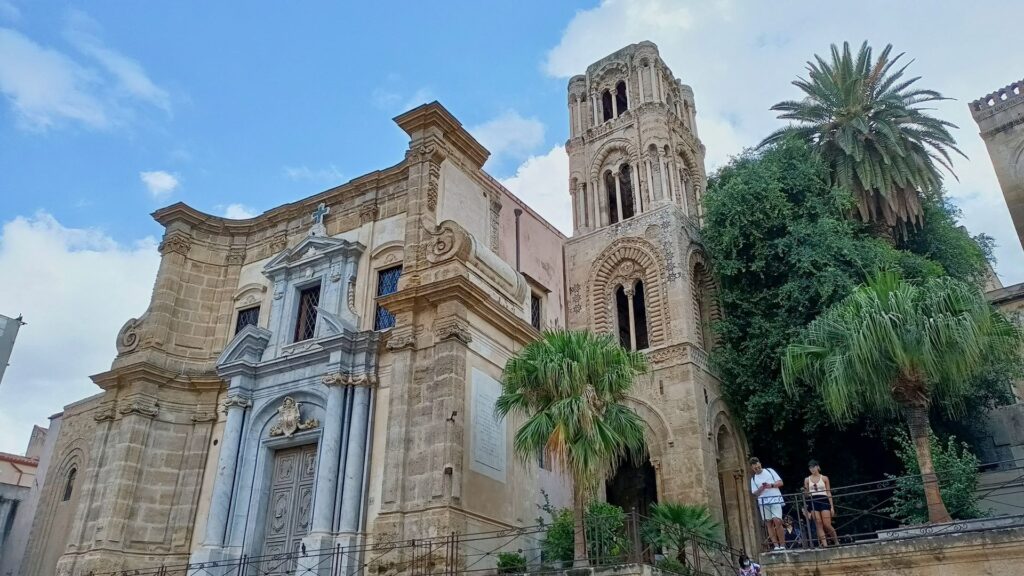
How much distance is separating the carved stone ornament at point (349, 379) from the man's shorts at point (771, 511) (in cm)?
790

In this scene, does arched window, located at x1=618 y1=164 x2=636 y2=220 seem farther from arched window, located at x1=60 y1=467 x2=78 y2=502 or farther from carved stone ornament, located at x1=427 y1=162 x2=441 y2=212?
arched window, located at x1=60 y1=467 x2=78 y2=502

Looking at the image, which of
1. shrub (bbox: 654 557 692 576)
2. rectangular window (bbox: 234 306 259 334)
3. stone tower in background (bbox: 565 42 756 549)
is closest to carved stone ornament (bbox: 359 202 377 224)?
rectangular window (bbox: 234 306 259 334)

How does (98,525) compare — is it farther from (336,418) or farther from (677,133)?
(677,133)

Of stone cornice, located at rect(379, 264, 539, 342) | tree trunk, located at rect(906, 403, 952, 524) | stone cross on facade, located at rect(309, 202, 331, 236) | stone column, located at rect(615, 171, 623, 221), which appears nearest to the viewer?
tree trunk, located at rect(906, 403, 952, 524)

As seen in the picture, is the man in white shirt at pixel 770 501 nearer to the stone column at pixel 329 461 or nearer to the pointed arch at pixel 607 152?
the stone column at pixel 329 461

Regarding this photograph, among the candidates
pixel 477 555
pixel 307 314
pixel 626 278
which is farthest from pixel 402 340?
pixel 626 278

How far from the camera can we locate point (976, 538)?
9.73 m

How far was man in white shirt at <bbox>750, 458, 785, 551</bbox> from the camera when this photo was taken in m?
12.3

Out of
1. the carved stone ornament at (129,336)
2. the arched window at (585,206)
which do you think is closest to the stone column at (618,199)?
the arched window at (585,206)

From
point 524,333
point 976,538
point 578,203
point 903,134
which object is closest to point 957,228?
point 903,134

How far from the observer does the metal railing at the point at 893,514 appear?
408 inches

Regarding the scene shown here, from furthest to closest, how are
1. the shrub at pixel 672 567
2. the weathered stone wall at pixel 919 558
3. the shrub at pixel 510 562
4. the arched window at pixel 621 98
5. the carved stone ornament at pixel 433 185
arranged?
the arched window at pixel 621 98, the carved stone ornament at pixel 433 185, the shrub at pixel 510 562, the shrub at pixel 672 567, the weathered stone wall at pixel 919 558

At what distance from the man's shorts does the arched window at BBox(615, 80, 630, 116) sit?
1854 centimetres

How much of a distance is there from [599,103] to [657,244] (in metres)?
7.24
